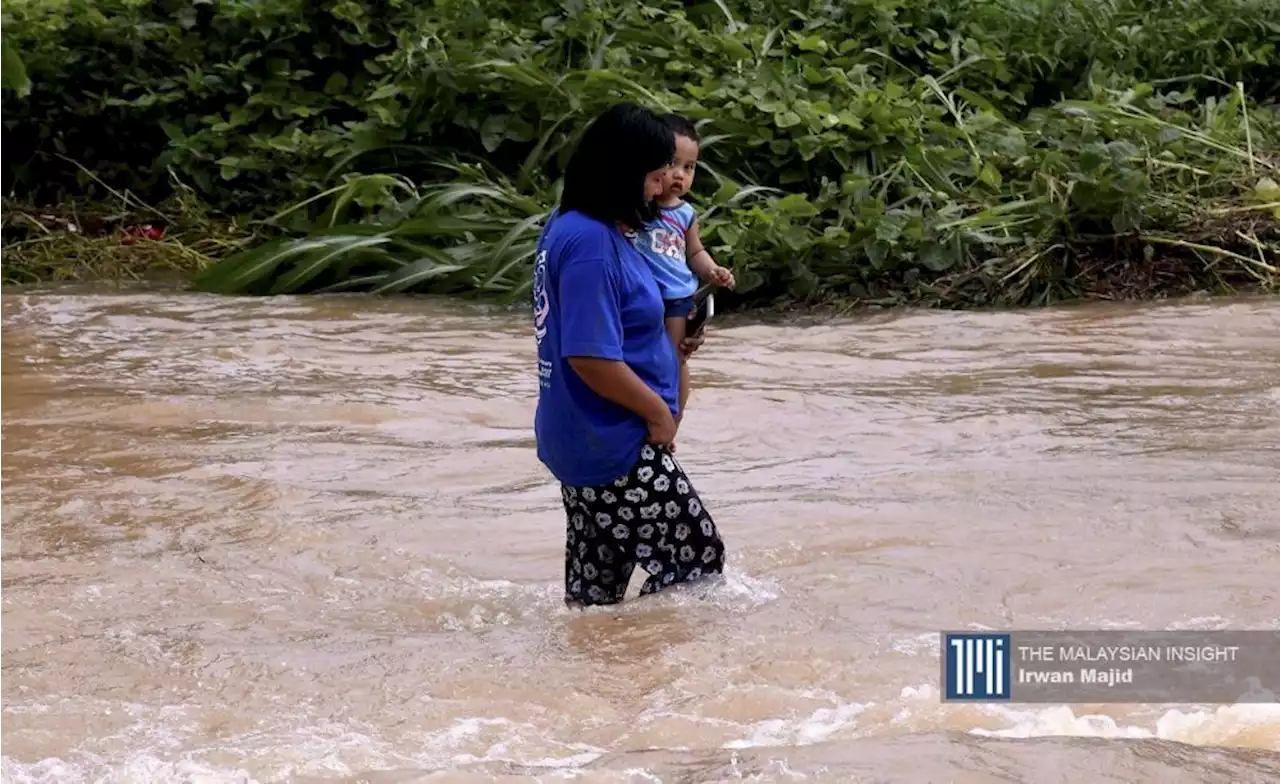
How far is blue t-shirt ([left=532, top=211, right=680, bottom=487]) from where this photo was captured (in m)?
3.31

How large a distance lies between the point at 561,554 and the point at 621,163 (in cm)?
136

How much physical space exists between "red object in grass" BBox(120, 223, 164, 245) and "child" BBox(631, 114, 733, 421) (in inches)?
296

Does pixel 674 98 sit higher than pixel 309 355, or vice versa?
pixel 674 98

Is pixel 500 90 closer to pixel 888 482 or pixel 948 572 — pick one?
pixel 888 482

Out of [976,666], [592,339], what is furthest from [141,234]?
[976,666]

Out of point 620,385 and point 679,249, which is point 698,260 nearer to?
point 679,249

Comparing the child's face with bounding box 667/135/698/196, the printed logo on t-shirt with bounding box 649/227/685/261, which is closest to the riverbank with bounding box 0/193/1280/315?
the printed logo on t-shirt with bounding box 649/227/685/261

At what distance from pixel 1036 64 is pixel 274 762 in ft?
30.7

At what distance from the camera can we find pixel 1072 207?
8.52m

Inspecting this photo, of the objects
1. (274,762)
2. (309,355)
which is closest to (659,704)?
(274,762)

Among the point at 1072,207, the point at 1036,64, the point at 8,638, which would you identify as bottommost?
the point at 8,638

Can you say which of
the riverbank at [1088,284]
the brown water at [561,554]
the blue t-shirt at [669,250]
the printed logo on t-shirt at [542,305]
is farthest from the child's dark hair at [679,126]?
the riverbank at [1088,284]

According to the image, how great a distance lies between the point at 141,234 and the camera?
414 inches

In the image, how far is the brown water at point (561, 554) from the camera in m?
2.80
